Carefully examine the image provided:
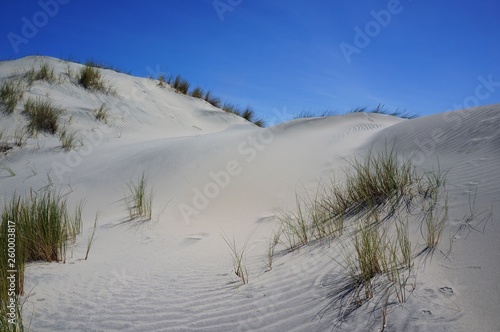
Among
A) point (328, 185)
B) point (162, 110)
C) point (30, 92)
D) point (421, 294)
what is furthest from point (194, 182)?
point (162, 110)

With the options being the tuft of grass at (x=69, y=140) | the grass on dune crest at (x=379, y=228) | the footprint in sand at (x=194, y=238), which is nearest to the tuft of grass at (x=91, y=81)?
the tuft of grass at (x=69, y=140)

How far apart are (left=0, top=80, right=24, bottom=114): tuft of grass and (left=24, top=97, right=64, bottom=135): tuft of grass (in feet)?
0.78

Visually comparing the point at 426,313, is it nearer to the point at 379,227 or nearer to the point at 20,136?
the point at 379,227

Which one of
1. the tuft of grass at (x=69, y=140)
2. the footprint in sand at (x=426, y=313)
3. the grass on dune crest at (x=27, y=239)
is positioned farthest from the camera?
the tuft of grass at (x=69, y=140)

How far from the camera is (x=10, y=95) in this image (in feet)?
24.0

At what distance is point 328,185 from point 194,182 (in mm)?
2079

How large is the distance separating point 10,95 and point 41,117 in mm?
962

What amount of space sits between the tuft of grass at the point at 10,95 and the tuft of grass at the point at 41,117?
239 millimetres

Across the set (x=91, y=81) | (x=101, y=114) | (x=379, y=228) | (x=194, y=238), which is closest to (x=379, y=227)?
(x=379, y=228)

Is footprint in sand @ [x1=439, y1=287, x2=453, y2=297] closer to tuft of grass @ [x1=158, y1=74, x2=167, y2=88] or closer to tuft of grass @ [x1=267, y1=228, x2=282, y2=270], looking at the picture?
tuft of grass @ [x1=267, y1=228, x2=282, y2=270]

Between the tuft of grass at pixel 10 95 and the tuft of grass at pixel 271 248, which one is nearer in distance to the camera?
the tuft of grass at pixel 271 248

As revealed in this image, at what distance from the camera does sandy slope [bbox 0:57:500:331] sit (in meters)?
1.71

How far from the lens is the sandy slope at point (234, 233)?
171cm

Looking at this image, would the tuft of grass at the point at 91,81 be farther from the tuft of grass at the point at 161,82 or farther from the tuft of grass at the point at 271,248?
the tuft of grass at the point at 271,248
